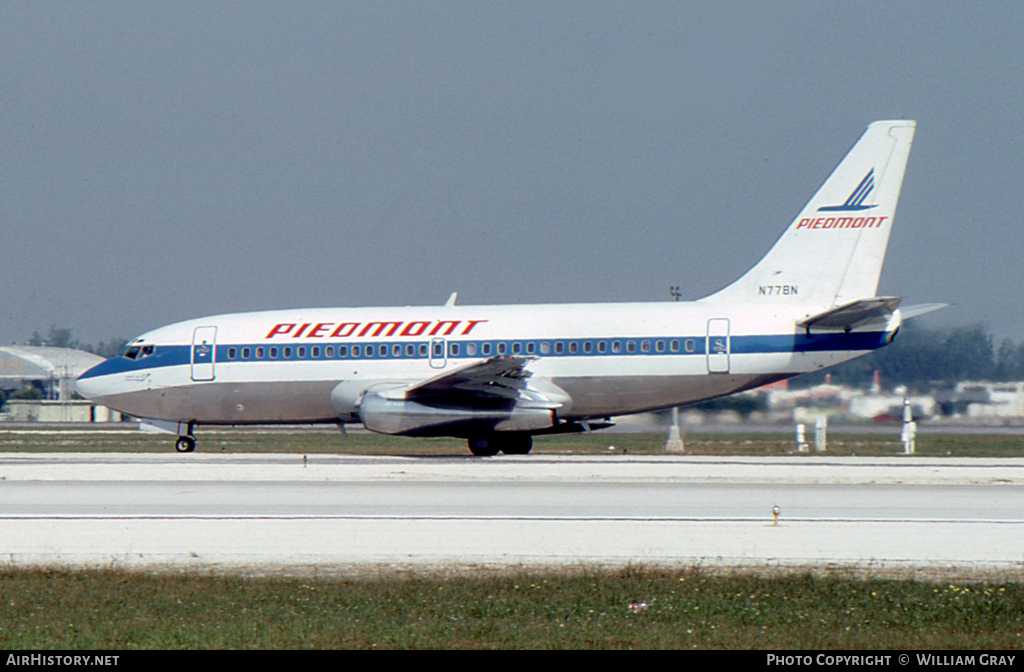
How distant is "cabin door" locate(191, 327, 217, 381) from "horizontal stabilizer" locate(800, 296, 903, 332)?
17.4 metres

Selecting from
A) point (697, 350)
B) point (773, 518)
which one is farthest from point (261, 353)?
point (773, 518)

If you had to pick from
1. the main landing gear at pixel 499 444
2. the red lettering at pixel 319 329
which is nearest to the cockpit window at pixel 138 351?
the red lettering at pixel 319 329

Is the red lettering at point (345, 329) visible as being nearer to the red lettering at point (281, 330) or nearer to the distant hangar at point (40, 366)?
the red lettering at point (281, 330)

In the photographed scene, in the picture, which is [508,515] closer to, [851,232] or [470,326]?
[470,326]

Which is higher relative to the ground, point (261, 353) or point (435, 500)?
point (261, 353)

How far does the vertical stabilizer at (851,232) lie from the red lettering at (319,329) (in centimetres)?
1225

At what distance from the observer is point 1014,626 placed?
Result: 9414 millimetres

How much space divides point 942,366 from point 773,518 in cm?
2108

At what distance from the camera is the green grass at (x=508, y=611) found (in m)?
8.91

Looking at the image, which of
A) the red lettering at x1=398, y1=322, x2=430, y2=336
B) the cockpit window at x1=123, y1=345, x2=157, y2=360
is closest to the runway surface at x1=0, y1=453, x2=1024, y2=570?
the red lettering at x1=398, y1=322, x2=430, y2=336

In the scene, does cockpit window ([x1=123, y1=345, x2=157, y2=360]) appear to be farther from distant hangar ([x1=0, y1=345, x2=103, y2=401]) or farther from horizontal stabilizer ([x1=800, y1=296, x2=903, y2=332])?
distant hangar ([x1=0, y1=345, x2=103, y2=401])

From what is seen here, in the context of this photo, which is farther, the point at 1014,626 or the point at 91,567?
the point at 91,567

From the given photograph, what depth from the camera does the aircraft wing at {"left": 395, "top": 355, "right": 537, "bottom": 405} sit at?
29422 millimetres
